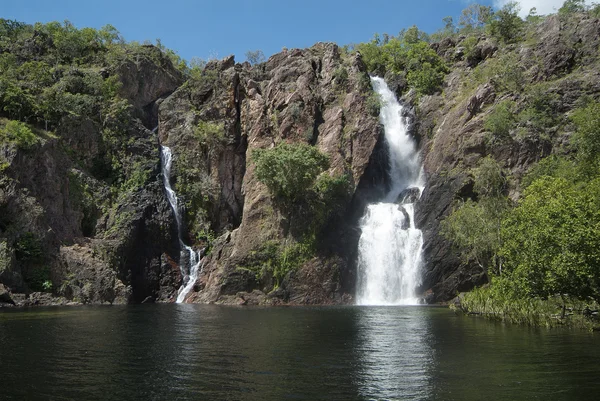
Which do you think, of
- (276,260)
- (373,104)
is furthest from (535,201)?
(373,104)

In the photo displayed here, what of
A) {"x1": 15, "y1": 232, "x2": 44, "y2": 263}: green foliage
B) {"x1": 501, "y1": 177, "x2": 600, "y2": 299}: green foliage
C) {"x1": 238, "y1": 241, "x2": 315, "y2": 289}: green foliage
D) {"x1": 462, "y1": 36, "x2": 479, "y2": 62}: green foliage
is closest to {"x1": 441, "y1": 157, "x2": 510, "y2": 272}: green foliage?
{"x1": 501, "y1": 177, "x2": 600, "y2": 299}: green foliage

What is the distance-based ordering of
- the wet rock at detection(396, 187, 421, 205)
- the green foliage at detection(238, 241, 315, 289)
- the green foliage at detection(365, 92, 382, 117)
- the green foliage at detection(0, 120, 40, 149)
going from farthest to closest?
the green foliage at detection(365, 92, 382, 117)
the wet rock at detection(396, 187, 421, 205)
the green foliage at detection(238, 241, 315, 289)
the green foliage at detection(0, 120, 40, 149)

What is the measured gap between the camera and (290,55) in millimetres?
80000

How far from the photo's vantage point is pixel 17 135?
5631 centimetres

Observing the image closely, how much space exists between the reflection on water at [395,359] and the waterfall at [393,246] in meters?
21.6

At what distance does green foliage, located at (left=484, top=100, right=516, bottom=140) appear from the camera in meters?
57.9

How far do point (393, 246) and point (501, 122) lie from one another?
746 inches

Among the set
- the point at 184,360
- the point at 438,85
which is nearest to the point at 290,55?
the point at 438,85

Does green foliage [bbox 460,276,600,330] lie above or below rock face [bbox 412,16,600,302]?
below

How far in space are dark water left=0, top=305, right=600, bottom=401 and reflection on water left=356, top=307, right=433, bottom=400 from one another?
0.15 feet

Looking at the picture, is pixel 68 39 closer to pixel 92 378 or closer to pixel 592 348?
pixel 92 378

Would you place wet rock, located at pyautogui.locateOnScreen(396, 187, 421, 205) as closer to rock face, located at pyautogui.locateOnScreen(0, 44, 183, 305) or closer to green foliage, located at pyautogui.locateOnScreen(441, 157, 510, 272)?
green foliage, located at pyautogui.locateOnScreen(441, 157, 510, 272)

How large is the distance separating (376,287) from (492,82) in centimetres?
3201

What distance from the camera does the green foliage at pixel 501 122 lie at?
190 feet
